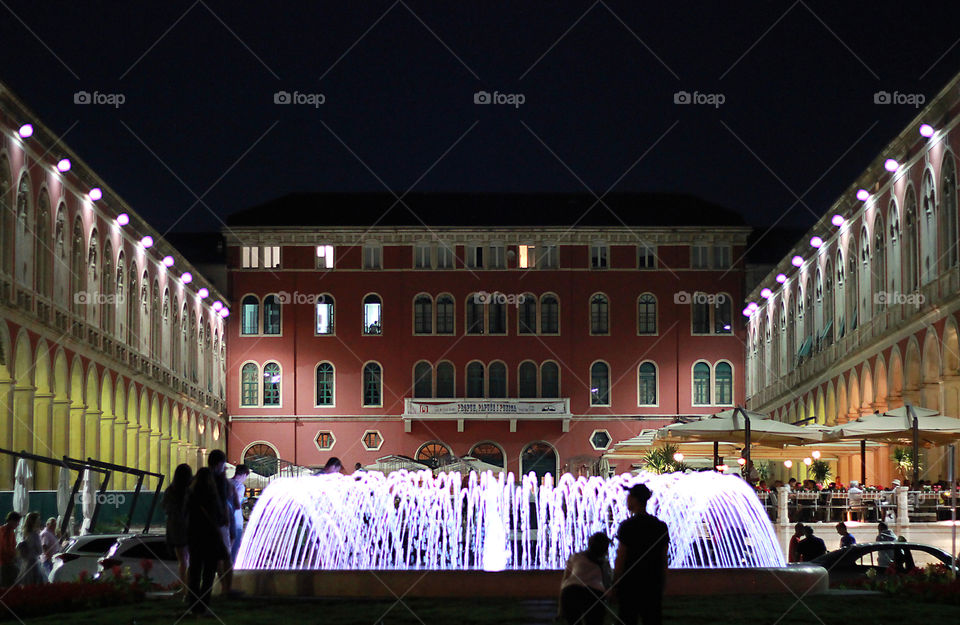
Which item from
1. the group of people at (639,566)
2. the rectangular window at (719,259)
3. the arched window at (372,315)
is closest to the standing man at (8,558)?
the group of people at (639,566)

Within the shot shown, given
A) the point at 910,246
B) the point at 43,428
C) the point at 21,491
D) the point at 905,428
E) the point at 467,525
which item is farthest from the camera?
the point at 43,428

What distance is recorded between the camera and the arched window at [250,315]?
214 ft

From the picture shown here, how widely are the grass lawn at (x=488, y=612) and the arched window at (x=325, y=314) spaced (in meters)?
50.9

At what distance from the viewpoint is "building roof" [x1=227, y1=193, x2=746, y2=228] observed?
66250mm

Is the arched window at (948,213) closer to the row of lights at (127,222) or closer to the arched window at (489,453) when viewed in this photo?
the row of lights at (127,222)

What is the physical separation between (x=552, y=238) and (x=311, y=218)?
10.6 m

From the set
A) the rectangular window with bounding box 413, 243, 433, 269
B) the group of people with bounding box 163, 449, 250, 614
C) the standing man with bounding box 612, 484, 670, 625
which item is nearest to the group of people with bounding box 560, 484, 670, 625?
the standing man with bounding box 612, 484, 670, 625

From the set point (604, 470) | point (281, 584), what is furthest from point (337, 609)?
point (604, 470)

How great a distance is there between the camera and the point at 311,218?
66.2 meters

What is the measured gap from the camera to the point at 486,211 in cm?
6819

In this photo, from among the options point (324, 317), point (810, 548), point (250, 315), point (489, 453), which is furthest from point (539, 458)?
point (810, 548)

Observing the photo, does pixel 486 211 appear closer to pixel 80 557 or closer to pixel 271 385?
pixel 271 385

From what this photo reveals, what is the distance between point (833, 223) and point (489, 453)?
2384cm

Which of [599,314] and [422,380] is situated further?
[599,314]
